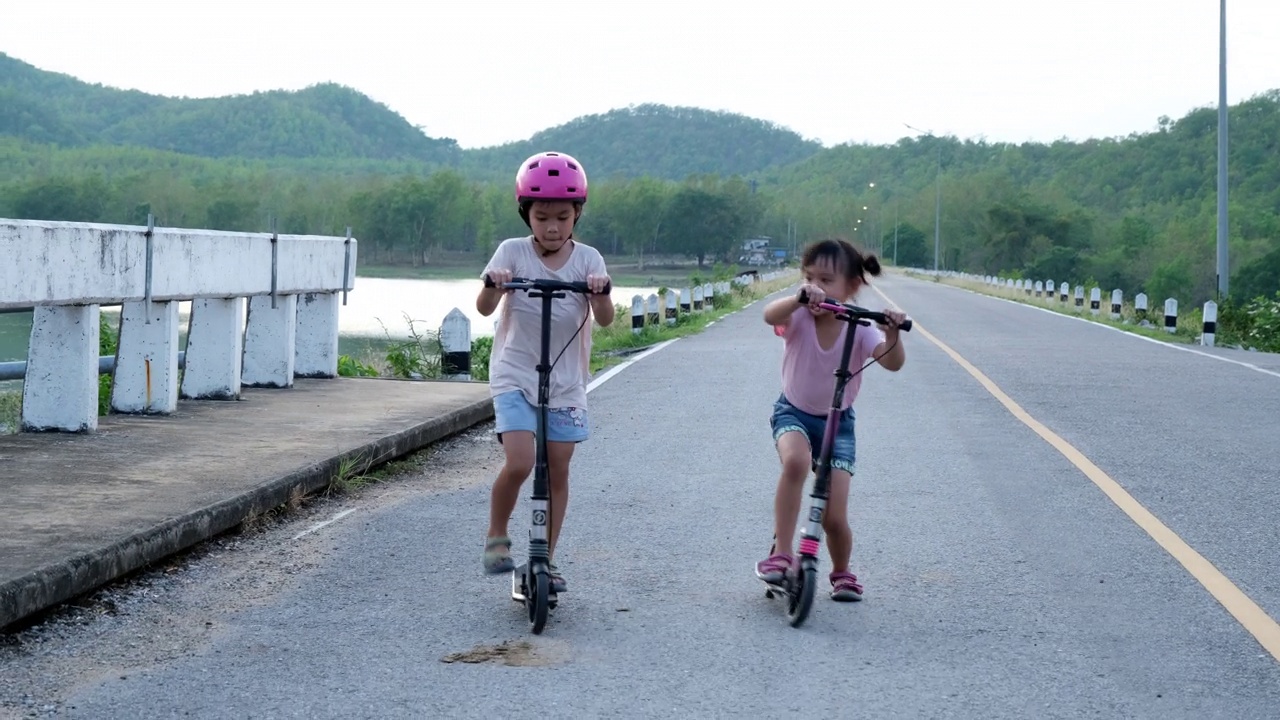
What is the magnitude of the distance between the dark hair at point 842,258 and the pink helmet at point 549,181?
2.93 ft

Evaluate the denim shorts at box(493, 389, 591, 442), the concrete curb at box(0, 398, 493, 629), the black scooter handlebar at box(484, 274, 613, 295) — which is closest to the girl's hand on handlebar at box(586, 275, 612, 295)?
the black scooter handlebar at box(484, 274, 613, 295)

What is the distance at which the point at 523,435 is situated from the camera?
5.31 meters

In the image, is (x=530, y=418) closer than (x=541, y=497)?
No

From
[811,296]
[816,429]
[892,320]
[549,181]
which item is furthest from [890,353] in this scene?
[549,181]

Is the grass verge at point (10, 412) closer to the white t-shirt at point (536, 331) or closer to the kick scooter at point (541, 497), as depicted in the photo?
the white t-shirt at point (536, 331)

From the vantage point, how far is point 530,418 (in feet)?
17.5

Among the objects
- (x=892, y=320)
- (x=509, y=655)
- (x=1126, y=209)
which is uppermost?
(x=1126, y=209)

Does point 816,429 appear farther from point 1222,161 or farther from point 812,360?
point 1222,161

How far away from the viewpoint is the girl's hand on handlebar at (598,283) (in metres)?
5.12

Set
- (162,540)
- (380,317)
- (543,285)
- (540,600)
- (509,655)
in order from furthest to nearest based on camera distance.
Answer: (380,317)
(162,540)
(543,285)
(540,600)
(509,655)

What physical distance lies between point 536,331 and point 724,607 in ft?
4.05

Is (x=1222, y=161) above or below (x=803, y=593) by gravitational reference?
above

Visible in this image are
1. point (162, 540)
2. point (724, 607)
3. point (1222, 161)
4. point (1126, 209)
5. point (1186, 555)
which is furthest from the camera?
point (1126, 209)

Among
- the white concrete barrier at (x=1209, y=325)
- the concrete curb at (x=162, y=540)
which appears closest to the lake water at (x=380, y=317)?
the concrete curb at (x=162, y=540)
